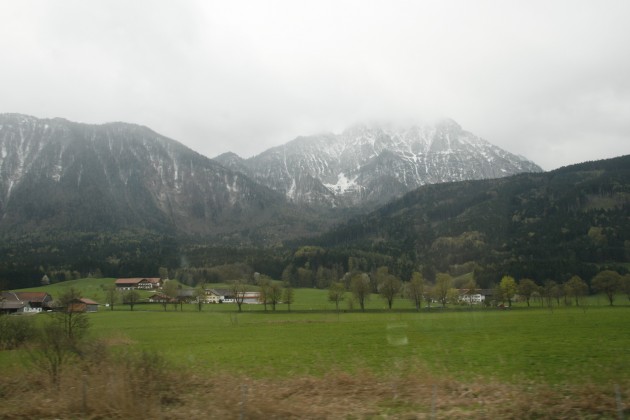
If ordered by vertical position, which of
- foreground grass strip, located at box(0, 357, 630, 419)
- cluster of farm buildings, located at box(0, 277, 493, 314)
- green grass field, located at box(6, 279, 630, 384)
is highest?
foreground grass strip, located at box(0, 357, 630, 419)

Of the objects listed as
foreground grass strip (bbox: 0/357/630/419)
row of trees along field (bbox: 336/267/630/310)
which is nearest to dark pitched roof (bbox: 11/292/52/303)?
row of trees along field (bbox: 336/267/630/310)

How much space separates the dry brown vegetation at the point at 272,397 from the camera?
47.4 ft

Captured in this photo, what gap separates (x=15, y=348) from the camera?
37.8m

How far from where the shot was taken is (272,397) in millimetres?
17172

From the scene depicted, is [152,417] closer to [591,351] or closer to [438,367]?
[438,367]

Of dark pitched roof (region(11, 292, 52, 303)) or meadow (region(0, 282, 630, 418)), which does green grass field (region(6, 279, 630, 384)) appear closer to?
meadow (region(0, 282, 630, 418))

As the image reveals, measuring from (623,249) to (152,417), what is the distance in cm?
22859

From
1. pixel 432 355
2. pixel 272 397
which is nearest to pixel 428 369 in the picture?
pixel 432 355

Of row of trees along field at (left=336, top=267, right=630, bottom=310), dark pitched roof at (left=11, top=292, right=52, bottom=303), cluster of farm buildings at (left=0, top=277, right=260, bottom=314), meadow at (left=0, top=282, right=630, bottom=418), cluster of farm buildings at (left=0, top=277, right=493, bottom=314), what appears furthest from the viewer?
dark pitched roof at (left=11, top=292, right=52, bottom=303)

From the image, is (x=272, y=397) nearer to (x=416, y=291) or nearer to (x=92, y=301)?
(x=416, y=291)

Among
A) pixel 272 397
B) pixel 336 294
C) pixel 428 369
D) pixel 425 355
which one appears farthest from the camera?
pixel 336 294

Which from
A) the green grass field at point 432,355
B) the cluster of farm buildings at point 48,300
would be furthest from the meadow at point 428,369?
the cluster of farm buildings at point 48,300

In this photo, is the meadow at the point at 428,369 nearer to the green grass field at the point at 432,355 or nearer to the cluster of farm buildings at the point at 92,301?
the green grass field at the point at 432,355

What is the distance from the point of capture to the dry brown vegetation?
1445cm
